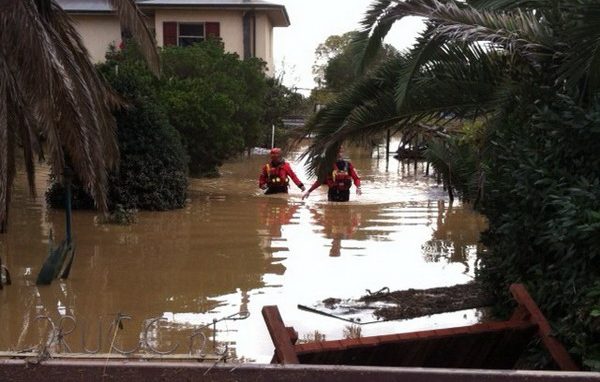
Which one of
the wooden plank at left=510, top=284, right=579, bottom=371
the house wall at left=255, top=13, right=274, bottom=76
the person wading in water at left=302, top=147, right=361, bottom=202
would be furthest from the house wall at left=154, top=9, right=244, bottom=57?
the wooden plank at left=510, top=284, right=579, bottom=371

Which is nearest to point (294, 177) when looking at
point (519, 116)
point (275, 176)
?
point (275, 176)

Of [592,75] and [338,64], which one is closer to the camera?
[592,75]

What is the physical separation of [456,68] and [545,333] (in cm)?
322

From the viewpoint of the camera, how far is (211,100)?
65.7 ft

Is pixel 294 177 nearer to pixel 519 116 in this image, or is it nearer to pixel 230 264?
pixel 230 264

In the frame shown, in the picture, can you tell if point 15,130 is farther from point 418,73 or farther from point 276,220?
point 276,220

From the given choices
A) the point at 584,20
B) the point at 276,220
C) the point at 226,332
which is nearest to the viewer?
the point at 584,20

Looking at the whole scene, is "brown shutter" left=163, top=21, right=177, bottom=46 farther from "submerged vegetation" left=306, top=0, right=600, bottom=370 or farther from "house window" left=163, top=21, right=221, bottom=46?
"submerged vegetation" left=306, top=0, right=600, bottom=370

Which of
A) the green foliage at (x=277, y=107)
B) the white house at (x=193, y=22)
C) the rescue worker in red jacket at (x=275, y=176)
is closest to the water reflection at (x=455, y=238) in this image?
the rescue worker in red jacket at (x=275, y=176)

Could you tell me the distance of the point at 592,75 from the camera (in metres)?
5.46

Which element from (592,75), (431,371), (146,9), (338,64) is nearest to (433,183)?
(146,9)

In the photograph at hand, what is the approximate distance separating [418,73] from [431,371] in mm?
4360

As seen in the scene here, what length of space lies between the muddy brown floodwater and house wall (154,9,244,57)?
14420mm

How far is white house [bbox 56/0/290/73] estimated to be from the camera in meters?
30.7
